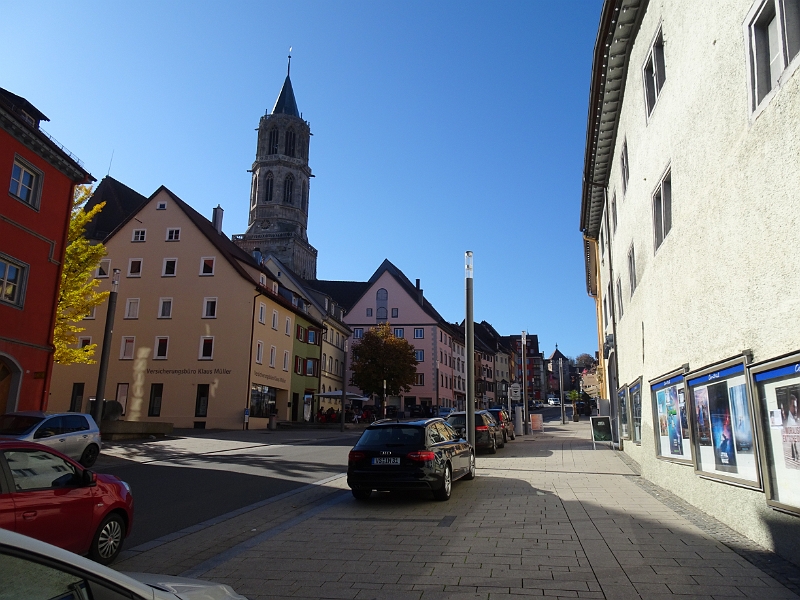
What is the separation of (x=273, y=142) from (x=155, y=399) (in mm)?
77874

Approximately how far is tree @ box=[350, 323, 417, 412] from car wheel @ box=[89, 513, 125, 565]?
4676 centimetres

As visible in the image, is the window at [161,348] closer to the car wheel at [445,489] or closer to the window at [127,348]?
the window at [127,348]

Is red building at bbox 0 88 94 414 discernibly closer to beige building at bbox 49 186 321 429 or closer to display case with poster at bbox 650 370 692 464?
beige building at bbox 49 186 321 429

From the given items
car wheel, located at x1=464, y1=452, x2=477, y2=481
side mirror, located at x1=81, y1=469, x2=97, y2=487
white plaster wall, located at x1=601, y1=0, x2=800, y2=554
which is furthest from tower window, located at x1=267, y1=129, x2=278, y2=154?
side mirror, located at x1=81, y1=469, x2=97, y2=487

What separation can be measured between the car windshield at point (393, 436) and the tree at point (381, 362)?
42254 mm

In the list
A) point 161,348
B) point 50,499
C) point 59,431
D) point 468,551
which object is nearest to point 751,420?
point 468,551

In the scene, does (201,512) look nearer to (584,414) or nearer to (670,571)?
(670,571)

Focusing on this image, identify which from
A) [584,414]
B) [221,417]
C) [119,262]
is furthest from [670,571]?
[584,414]

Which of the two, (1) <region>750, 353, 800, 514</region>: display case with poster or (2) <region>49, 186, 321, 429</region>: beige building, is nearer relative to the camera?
(1) <region>750, 353, 800, 514</region>: display case with poster

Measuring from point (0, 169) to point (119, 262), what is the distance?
24.0m

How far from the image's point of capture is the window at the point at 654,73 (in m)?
11.9

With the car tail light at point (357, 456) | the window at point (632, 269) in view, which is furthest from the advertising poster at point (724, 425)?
the window at point (632, 269)

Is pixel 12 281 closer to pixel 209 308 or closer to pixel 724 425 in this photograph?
pixel 209 308

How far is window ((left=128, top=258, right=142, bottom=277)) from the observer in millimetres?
42750
